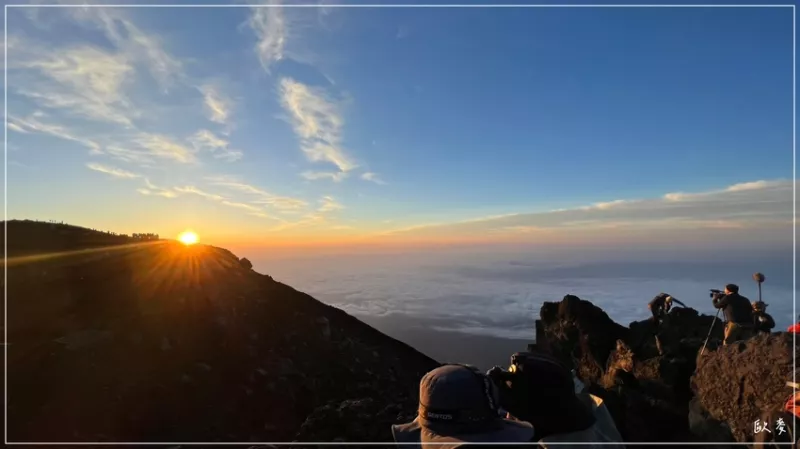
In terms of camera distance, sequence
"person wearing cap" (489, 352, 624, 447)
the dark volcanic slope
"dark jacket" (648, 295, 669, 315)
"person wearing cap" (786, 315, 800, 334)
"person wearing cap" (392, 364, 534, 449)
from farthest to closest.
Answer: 1. "dark jacket" (648, 295, 669, 315)
2. the dark volcanic slope
3. "person wearing cap" (786, 315, 800, 334)
4. "person wearing cap" (489, 352, 624, 447)
5. "person wearing cap" (392, 364, 534, 449)

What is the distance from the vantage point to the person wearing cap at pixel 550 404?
3.12 metres

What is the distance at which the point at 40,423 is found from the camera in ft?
36.0

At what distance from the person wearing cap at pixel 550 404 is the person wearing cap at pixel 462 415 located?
273 millimetres

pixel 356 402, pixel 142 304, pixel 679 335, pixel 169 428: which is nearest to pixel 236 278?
pixel 142 304

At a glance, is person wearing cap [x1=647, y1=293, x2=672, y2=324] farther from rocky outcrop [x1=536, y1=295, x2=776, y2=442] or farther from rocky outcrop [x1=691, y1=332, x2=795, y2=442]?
rocky outcrop [x1=691, y1=332, x2=795, y2=442]

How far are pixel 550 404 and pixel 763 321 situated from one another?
438 inches

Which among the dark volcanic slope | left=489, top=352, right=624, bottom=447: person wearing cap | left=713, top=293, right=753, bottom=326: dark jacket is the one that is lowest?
the dark volcanic slope

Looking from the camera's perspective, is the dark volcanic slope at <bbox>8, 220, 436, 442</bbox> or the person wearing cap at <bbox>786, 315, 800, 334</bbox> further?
the dark volcanic slope at <bbox>8, 220, 436, 442</bbox>

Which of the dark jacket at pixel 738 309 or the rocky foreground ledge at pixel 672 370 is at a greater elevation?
the dark jacket at pixel 738 309

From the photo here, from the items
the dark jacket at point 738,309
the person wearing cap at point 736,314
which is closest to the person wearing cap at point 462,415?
the person wearing cap at point 736,314

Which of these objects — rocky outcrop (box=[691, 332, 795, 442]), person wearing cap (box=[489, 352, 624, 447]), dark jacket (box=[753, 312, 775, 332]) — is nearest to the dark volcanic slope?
rocky outcrop (box=[691, 332, 795, 442])

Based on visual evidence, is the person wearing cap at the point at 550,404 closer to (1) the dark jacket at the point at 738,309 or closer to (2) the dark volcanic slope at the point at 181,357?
(2) the dark volcanic slope at the point at 181,357

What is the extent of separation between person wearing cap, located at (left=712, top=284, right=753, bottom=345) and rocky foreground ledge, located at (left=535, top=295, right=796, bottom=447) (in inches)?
30.2

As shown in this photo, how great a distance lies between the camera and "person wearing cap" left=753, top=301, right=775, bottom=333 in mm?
11234
